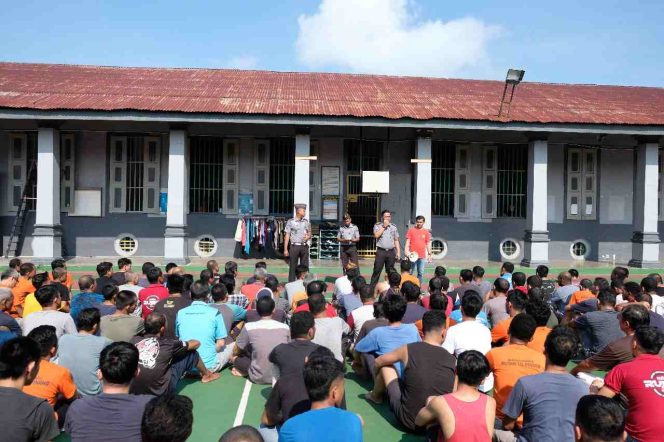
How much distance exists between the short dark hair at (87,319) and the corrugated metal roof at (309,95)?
26.5 ft

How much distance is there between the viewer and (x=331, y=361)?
300 centimetres

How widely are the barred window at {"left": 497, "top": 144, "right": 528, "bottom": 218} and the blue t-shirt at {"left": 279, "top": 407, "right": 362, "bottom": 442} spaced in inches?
525

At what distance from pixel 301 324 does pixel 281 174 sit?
10537 millimetres

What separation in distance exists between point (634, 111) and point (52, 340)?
15.4 m

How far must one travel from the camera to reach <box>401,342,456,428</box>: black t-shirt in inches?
157

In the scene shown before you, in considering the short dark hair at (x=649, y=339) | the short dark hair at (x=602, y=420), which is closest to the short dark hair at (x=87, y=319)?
the short dark hair at (x=602, y=420)

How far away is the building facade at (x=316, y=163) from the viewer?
12422 millimetres

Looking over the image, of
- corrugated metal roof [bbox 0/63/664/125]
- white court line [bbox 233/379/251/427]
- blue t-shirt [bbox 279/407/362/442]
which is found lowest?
white court line [bbox 233/379/251/427]

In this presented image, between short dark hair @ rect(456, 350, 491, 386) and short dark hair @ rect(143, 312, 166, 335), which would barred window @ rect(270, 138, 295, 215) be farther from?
short dark hair @ rect(456, 350, 491, 386)

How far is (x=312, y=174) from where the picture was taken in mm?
14422

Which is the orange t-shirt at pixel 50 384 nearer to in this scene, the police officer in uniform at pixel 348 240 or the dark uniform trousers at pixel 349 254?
the police officer in uniform at pixel 348 240

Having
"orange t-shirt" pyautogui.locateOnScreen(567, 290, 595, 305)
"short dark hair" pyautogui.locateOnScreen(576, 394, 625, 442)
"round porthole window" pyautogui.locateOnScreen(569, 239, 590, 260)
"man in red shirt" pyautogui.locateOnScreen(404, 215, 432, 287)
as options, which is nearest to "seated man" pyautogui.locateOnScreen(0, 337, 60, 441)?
"short dark hair" pyautogui.locateOnScreen(576, 394, 625, 442)

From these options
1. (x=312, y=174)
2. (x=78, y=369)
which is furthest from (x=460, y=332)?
(x=312, y=174)

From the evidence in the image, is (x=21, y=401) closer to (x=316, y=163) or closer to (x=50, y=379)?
(x=50, y=379)
